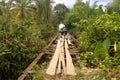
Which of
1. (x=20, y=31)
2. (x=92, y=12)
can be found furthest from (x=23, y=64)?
(x=92, y=12)

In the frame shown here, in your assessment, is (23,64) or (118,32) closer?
(118,32)

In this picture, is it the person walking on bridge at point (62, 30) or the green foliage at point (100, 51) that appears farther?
the person walking on bridge at point (62, 30)

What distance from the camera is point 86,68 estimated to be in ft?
21.7

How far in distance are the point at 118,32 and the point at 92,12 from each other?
16.8 m

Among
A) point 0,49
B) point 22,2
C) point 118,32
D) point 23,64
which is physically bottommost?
point 23,64

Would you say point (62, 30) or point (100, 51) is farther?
point (62, 30)

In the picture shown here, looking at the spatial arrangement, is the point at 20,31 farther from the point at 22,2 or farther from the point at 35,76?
the point at 22,2

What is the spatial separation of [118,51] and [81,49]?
3.77 metres

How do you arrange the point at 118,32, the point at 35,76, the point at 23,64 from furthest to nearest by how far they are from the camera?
the point at 23,64 < the point at 118,32 < the point at 35,76

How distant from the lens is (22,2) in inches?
1116

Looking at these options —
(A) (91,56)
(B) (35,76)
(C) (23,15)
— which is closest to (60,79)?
(B) (35,76)

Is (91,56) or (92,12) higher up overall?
(92,12)

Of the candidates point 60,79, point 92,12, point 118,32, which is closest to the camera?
point 60,79

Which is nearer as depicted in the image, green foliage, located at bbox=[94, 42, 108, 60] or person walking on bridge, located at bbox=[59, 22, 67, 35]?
green foliage, located at bbox=[94, 42, 108, 60]
